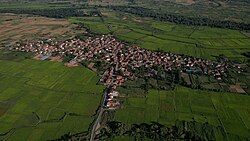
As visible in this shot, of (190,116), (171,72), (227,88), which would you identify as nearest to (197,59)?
(171,72)

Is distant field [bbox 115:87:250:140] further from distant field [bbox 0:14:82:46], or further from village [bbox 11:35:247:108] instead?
distant field [bbox 0:14:82:46]

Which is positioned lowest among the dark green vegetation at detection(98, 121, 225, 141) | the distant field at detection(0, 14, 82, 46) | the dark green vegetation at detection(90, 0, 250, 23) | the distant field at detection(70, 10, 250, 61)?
the distant field at detection(0, 14, 82, 46)

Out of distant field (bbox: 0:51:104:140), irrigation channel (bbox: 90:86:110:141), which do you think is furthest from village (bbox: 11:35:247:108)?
distant field (bbox: 0:51:104:140)

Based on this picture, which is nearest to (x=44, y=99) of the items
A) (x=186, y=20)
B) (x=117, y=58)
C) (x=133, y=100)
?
(x=133, y=100)

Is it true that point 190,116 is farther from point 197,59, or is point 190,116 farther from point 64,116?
point 197,59

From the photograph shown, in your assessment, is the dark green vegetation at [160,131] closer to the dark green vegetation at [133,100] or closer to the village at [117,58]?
the dark green vegetation at [133,100]

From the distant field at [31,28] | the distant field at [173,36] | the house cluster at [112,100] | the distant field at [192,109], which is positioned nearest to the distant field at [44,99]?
the house cluster at [112,100]
